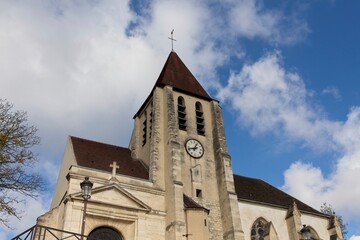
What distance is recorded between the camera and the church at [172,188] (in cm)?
1744

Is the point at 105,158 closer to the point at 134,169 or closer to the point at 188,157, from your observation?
the point at 134,169

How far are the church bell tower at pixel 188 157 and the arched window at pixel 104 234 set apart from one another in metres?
2.28

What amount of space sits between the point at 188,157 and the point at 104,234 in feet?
20.3

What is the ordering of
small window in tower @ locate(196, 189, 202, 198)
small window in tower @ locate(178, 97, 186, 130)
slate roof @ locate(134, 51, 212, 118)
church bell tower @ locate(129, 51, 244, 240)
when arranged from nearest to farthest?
1. church bell tower @ locate(129, 51, 244, 240)
2. small window in tower @ locate(196, 189, 202, 198)
3. small window in tower @ locate(178, 97, 186, 130)
4. slate roof @ locate(134, 51, 212, 118)

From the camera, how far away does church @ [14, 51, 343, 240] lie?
57.2ft

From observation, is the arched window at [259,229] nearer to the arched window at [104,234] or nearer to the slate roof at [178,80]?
the arched window at [104,234]

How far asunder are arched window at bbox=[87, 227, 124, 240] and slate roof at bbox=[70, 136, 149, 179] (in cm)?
309

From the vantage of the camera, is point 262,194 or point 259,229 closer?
point 259,229

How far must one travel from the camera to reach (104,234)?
56.7 ft

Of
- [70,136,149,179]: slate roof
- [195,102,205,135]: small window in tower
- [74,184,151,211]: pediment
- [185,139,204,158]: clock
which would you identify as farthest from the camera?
[195,102,205,135]: small window in tower

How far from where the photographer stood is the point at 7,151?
13.8 meters

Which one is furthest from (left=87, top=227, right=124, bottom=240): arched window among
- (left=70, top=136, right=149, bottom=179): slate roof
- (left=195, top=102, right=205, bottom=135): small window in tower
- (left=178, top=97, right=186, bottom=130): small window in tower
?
(left=195, top=102, right=205, bottom=135): small window in tower

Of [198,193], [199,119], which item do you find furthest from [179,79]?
[198,193]

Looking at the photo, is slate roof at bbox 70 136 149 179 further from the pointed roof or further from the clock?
the pointed roof
